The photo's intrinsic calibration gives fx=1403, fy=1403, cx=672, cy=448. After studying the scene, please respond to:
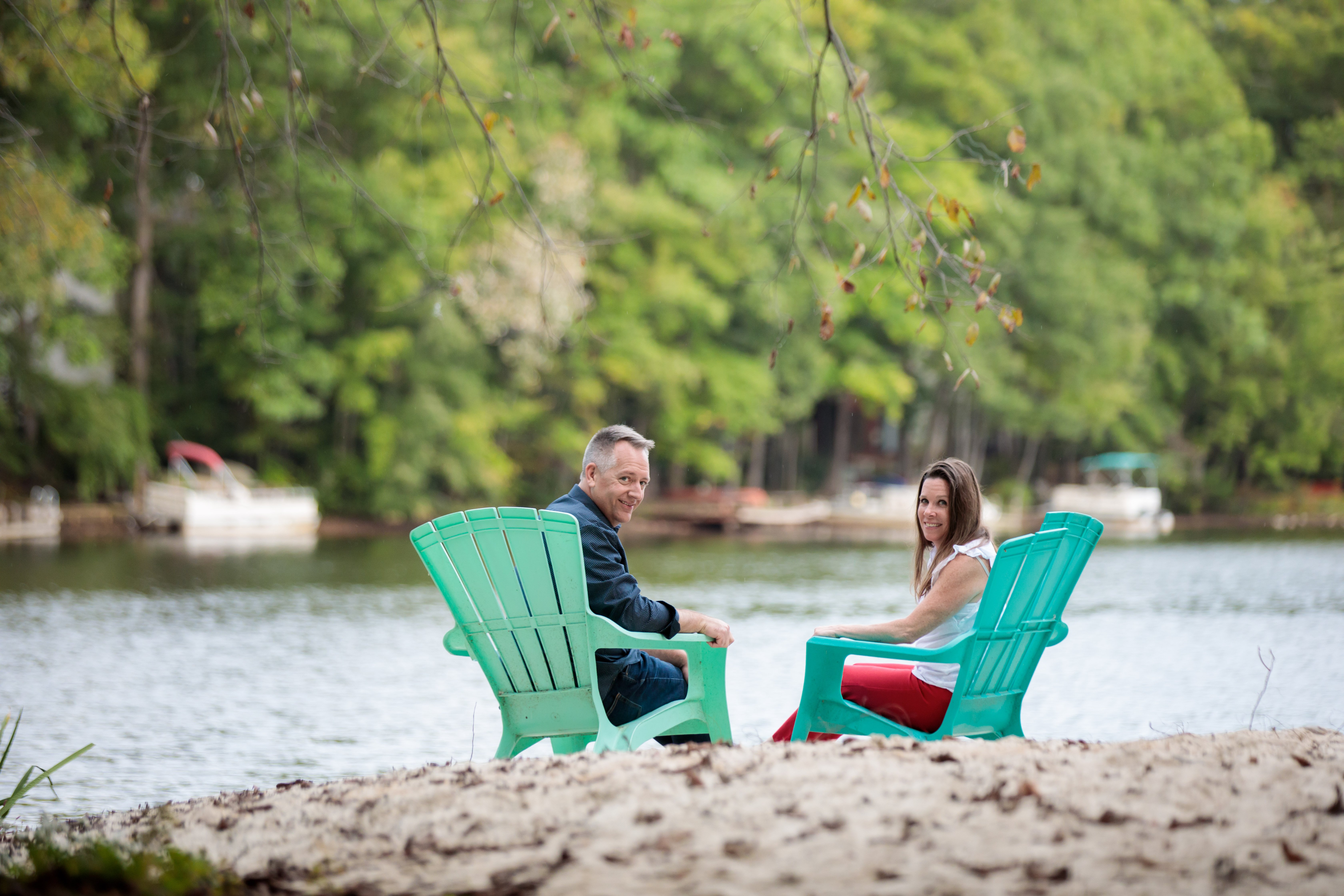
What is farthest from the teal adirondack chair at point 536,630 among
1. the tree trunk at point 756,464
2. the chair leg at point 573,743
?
the tree trunk at point 756,464

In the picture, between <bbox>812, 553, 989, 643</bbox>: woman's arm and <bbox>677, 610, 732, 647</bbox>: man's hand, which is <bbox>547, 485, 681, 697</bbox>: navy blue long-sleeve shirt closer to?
<bbox>677, 610, 732, 647</bbox>: man's hand

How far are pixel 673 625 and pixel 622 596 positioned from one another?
0.21 m

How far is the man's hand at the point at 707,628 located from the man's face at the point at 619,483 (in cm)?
40

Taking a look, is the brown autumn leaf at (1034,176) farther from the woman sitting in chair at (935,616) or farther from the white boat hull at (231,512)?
the white boat hull at (231,512)

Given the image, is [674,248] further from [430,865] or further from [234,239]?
[430,865]

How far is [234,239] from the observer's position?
31.2 m

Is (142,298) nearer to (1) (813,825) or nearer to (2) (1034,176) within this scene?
(2) (1034,176)

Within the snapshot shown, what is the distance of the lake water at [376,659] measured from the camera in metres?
7.93

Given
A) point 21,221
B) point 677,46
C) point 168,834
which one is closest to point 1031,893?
point 168,834

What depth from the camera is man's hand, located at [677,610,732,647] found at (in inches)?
192

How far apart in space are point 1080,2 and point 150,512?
35810 millimetres

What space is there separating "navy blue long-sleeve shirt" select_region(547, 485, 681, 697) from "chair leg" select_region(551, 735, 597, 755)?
0.25m

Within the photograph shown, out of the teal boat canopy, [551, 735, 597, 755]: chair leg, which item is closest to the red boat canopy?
the teal boat canopy

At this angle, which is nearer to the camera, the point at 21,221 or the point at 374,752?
the point at 374,752
